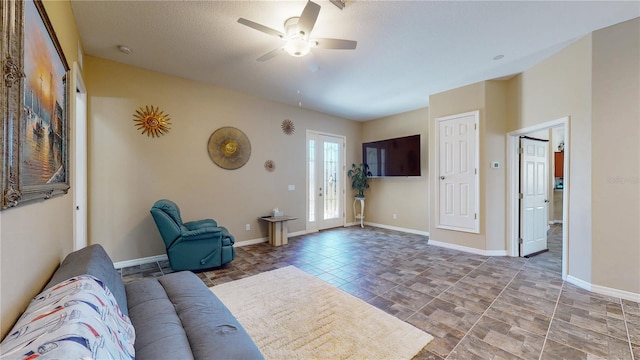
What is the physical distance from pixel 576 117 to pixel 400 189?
11.2ft

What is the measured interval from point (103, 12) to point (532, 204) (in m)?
6.28

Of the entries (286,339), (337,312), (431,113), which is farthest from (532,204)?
(286,339)

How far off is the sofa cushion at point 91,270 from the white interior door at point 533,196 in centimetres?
516

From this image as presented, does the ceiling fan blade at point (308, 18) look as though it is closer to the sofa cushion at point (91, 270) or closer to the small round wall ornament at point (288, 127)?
the sofa cushion at point (91, 270)

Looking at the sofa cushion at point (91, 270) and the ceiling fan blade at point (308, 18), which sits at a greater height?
the ceiling fan blade at point (308, 18)

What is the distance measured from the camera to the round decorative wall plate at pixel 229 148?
14.3 feet

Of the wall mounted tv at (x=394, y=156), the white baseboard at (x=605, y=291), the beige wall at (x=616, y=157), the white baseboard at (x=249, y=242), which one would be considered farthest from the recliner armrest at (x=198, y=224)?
the beige wall at (x=616, y=157)

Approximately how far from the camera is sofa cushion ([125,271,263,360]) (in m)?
1.12

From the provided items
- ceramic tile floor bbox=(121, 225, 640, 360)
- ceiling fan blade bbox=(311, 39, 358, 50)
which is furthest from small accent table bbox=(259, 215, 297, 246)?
ceiling fan blade bbox=(311, 39, 358, 50)

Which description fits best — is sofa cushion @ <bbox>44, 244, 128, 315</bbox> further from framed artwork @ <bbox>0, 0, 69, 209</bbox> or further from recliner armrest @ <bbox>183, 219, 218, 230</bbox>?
recliner armrest @ <bbox>183, 219, 218, 230</bbox>

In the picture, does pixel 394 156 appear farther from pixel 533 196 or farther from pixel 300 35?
pixel 300 35

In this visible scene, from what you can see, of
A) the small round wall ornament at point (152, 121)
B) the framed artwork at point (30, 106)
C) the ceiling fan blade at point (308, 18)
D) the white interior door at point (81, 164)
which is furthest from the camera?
the small round wall ornament at point (152, 121)

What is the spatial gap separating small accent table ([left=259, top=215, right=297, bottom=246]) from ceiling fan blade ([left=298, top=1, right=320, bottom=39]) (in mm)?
3249

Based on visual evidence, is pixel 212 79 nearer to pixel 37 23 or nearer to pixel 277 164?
pixel 277 164
